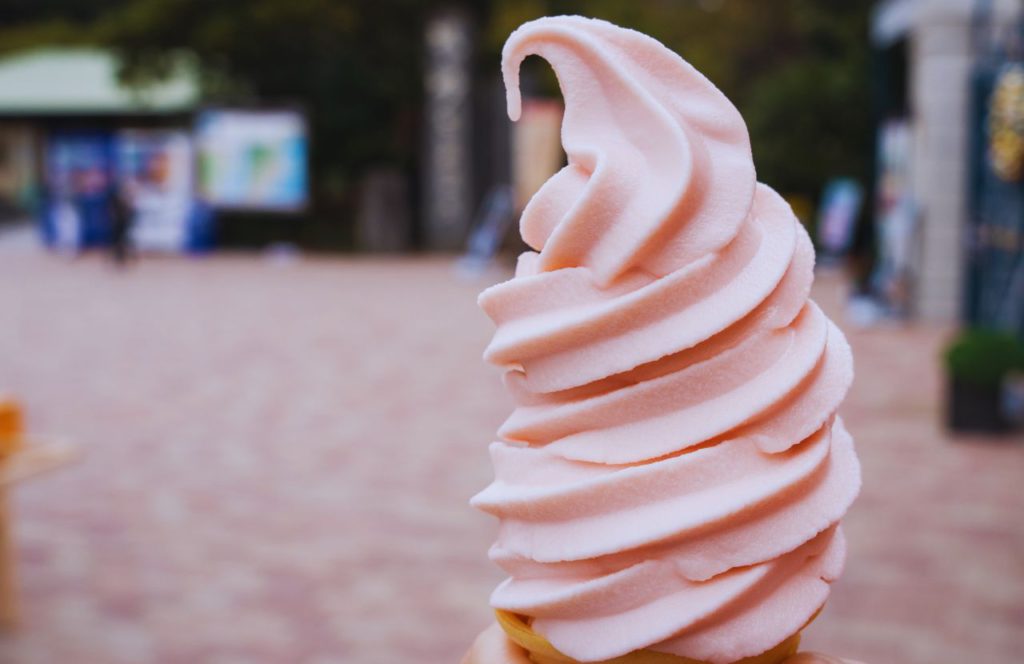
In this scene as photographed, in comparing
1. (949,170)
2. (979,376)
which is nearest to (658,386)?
(979,376)

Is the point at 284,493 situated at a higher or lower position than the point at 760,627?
lower

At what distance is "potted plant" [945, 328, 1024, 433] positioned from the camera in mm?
7676

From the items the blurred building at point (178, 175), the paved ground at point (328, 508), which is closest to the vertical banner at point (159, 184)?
the blurred building at point (178, 175)

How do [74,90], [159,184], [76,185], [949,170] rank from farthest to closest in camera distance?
[74,90] → [76,185] → [159,184] → [949,170]

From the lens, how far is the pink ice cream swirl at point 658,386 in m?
1.47

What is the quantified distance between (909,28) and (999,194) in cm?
302

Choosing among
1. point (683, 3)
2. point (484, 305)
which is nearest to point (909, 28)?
point (484, 305)

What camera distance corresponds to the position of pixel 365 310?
14.9 metres

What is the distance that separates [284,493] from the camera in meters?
6.67

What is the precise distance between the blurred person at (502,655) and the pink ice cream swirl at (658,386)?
0.18 feet

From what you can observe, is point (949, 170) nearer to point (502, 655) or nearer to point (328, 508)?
point (328, 508)

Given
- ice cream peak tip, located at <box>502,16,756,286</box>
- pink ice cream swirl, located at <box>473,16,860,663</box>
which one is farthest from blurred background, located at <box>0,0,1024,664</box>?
ice cream peak tip, located at <box>502,16,756,286</box>

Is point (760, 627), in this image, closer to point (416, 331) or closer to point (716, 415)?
point (716, 415)

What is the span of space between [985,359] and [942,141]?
5.31 m
